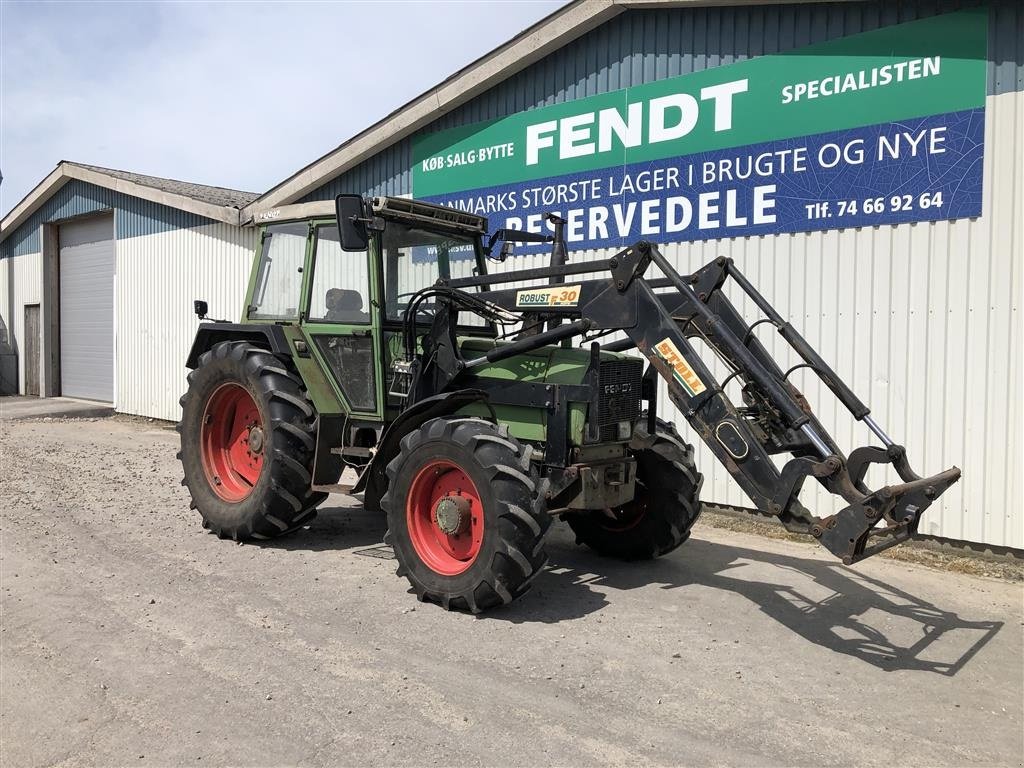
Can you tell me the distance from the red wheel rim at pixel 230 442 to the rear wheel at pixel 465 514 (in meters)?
2.18

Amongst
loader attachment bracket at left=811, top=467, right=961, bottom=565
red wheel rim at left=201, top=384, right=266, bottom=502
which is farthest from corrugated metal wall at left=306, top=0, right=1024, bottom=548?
red wheel rim at left=201, top=384, right=266, bottom=502

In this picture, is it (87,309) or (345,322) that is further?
(87,309)

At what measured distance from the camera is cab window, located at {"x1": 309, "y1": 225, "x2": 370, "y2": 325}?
6.38 metres

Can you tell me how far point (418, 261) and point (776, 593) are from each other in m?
3.61

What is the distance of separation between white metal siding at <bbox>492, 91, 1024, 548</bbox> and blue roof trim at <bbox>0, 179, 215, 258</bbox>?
10.7m

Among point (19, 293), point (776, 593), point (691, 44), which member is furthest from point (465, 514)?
point (19, 293)

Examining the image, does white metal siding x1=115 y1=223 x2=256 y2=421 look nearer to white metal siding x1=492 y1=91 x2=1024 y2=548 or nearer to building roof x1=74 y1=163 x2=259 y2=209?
building roof x1=74 y1=163 x2=259 y2=209

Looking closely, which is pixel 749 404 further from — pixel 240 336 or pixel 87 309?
pixel 87 309

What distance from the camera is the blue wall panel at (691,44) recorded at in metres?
6.69

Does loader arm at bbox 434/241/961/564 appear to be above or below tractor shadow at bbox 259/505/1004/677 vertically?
above

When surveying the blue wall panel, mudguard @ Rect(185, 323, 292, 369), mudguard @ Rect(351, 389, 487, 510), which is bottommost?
mudguard @ Rect(351, 389, 487, 510)

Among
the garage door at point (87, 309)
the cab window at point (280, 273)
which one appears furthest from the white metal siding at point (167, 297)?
the cab window at point (280, 273)

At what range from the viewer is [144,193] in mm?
15523

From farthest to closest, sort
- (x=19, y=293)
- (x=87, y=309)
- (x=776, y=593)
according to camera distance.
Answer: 1. (x=19, y=293)
2. (x=87, y=309)
3. (x=776, y=593)
